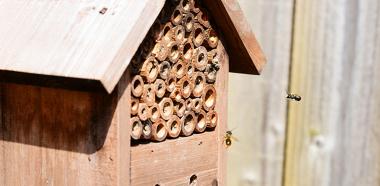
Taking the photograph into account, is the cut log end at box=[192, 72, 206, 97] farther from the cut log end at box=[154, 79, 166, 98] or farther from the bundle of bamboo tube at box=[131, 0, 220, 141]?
the cut log end at box=[154, 79, 166, 98]

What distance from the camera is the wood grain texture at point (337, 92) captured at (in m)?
2.08

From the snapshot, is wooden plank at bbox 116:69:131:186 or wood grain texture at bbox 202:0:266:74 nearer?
wooden plank at bbox 116:69:131:186

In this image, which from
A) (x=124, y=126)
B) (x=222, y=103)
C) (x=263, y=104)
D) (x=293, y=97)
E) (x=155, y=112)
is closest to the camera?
(x=124, y=126)

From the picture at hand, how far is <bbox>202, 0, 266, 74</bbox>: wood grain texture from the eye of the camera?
63.6 inches

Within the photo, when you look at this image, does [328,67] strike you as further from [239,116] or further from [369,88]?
[239,116]

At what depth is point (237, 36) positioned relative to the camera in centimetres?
167

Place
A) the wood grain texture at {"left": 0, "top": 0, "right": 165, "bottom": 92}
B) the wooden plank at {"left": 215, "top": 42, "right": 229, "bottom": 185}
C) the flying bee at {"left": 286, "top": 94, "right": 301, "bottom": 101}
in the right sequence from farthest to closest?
the flying bee at {"left": 286, "top": 94, "right": 301, "bottom": 101}, the wooden plank at {"left": 215, "top": 42, "right": 229, "bottom": 185}, the wood grain texture at {"left": 0, "top": 0, "right": 165, "bottom": 92}

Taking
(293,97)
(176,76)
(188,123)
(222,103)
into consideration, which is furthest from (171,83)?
(293,97)

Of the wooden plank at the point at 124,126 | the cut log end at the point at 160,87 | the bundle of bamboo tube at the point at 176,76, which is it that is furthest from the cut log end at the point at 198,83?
the wooden plank at the point at 124,126

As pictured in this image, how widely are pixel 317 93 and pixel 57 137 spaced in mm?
890

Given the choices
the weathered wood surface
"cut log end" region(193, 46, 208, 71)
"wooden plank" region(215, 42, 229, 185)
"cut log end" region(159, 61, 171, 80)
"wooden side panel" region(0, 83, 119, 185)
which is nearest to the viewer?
"wooden side panel" region(0, 83, 119, 185)

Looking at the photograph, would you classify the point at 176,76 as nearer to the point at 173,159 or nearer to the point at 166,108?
the point at 166,108

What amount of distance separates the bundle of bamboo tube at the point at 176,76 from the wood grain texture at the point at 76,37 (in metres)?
0.10

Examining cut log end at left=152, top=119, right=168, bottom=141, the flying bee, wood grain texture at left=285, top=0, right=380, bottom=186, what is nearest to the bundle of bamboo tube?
cut log end at left=152, top=119, right=168, bottom=141
